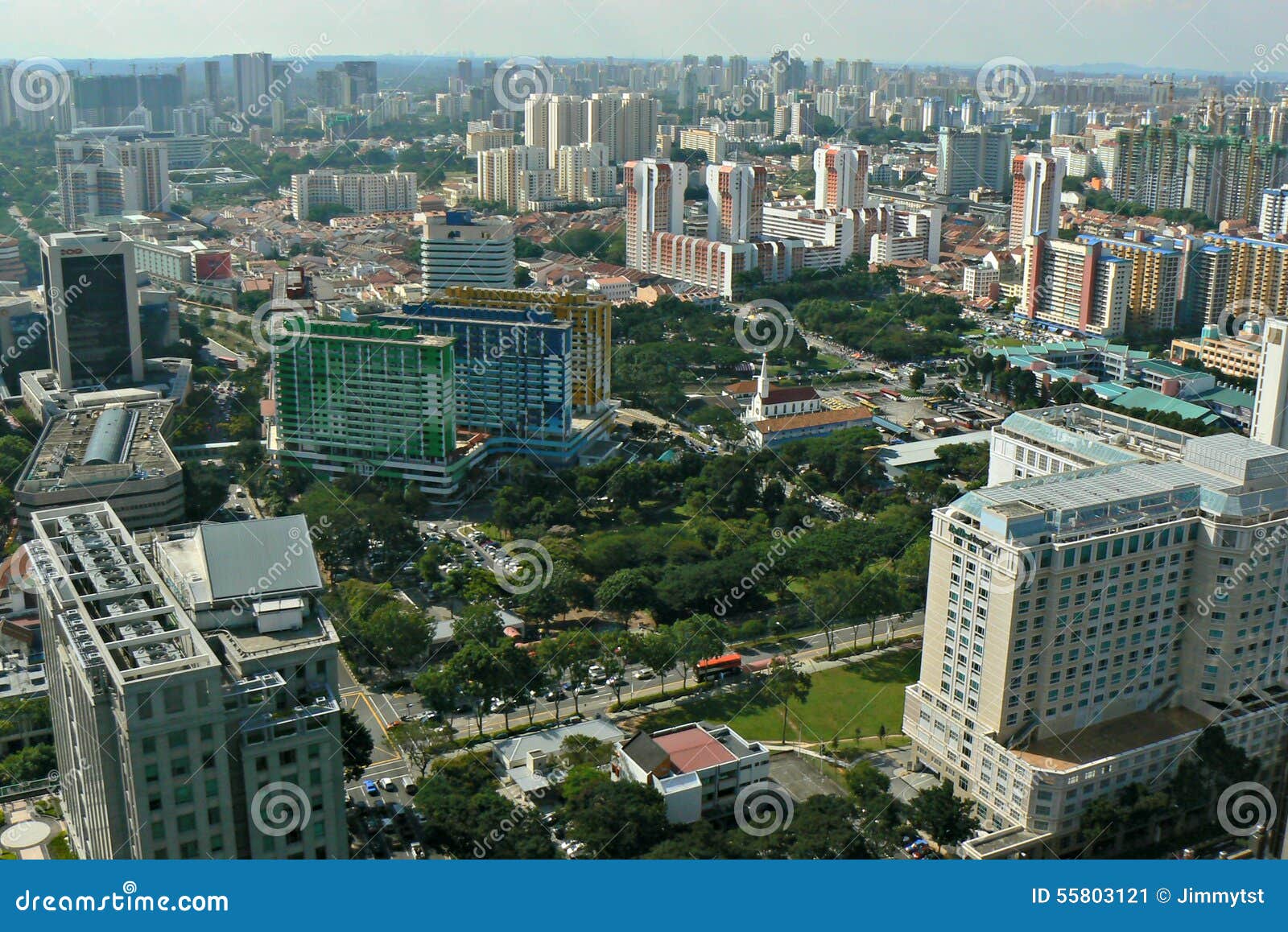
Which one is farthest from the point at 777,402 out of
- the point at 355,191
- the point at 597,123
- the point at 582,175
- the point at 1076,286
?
the point at 597,123

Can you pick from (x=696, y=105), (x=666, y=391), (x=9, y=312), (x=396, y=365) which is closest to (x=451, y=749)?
(x=396, y=365)

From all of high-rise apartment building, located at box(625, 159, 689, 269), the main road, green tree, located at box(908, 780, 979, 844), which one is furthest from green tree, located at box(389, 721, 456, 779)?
high-rise apartment building, located at box(625, 159, 689, 269)

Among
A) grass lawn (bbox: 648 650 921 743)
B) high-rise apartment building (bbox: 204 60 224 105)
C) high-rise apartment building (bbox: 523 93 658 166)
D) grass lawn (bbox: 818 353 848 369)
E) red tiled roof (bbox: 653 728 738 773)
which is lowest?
grass lawn (bbox: 648 650 921 743)

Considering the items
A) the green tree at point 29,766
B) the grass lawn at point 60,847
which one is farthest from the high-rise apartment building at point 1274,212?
the grass lawn at point 60,847

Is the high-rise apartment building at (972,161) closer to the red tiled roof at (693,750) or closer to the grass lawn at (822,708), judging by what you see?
the grass lawn at (822,708)

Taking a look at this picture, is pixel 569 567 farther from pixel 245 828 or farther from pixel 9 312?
pixel 9 312

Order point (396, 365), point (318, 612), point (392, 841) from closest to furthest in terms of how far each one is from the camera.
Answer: point (318, 612) → point (392, 841) → point (396, 365)

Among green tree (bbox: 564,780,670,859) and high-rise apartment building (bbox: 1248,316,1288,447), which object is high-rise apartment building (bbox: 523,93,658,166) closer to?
high-rise apartment building (bbox: 1248,316,1288,447)
